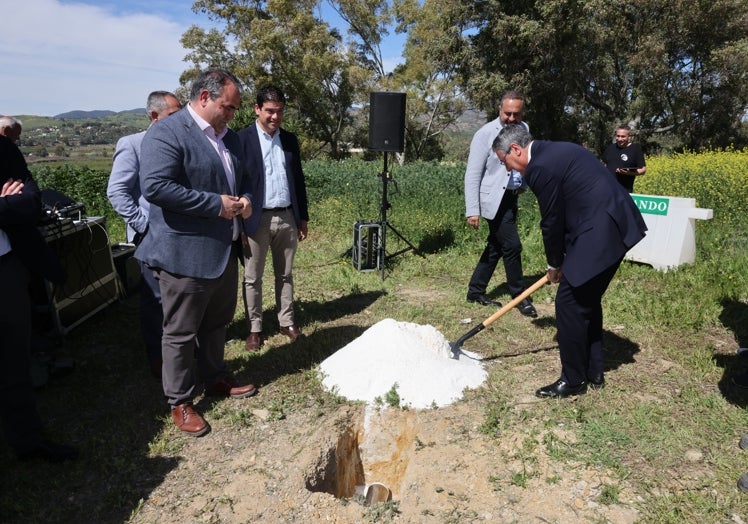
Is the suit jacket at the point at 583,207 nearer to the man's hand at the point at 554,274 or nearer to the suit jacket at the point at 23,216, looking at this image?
the man's hand at the point at 554,274

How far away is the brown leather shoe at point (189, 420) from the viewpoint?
298 cm

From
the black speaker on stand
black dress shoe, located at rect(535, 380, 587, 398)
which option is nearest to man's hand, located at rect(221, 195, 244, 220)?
black dress shoe, located at rect(535, 380, 587, 398)

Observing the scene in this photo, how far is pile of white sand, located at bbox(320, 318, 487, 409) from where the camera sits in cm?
331

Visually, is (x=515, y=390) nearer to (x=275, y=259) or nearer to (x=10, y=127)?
(x=275, y=259)

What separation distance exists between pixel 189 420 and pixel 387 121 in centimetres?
429

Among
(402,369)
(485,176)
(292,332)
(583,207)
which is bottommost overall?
(292,332)

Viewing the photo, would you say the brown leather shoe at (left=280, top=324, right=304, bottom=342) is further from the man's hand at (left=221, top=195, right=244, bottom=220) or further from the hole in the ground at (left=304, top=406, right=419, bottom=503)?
the man's hand at (left=221, top=195, right=244, bottom=220)

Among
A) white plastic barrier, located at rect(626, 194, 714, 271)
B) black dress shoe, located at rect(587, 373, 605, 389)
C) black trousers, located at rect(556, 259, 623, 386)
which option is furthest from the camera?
white plastic barrier, located at rect(626, 194, 714, 271)

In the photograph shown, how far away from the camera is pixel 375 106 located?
19.7 feet

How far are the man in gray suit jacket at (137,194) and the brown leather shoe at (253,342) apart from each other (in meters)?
0.76

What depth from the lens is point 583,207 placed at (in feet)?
10.1

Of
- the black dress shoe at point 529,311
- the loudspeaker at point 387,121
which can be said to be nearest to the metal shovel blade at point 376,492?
the black dress shoe at point 529,311

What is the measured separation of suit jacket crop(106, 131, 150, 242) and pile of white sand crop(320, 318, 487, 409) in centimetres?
169

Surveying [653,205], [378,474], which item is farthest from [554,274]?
[653,205]
